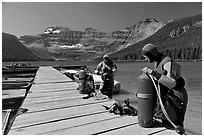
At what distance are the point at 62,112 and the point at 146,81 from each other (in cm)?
228

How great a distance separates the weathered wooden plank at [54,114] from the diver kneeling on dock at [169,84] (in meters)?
1.71

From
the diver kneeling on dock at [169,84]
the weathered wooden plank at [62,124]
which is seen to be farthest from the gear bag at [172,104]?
the weathered wooden plank at [62,124]

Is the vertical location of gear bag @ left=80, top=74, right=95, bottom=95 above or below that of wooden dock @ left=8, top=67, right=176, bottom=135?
above

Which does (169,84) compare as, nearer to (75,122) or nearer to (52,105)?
(75,122)

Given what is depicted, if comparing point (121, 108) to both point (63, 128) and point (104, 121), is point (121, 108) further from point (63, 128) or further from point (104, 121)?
point (63, 128)

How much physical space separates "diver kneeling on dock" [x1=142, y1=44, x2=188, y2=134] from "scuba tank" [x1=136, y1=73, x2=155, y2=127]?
0.11 m

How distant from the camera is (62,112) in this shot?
4.74 meters

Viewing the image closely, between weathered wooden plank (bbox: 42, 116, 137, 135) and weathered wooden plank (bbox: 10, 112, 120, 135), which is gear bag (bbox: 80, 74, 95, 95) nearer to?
weathered wooden plank (bbox: 10, 112, 120, 135)

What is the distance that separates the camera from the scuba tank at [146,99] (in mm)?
3420

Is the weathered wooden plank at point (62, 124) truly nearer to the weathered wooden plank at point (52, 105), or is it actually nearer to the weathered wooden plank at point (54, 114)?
the weathered wooden plank at point (54, 114)

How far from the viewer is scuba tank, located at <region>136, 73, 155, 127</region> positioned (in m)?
3.42

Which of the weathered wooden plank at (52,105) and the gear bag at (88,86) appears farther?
the gear bag at (88,86)

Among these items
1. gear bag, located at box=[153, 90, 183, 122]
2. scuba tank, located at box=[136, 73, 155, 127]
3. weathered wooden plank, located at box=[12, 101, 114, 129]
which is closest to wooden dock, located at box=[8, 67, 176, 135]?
weathered wooden plank, located at box=[12, 101, 114, 129]

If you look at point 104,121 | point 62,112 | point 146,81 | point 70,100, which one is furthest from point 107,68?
point 146,81
